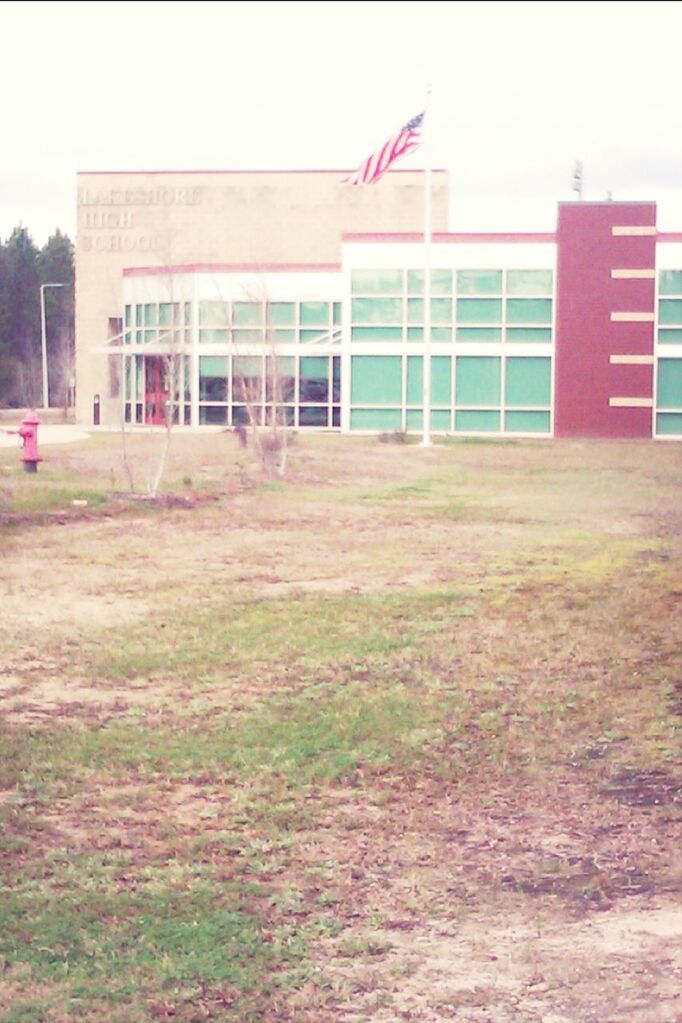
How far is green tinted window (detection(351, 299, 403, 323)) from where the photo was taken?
42.0 meters

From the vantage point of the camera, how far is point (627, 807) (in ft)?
20.9

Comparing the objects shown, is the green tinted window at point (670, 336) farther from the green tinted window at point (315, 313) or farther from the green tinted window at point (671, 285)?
the green tinted window at point (315, 313)

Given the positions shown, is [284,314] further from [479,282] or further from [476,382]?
[476,382]

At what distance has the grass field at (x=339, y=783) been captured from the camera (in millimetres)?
4578

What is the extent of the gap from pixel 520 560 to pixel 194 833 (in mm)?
8327

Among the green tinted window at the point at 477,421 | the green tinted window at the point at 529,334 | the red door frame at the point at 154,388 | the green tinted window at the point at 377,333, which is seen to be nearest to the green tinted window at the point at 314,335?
the green tinted window at the point at 377,333

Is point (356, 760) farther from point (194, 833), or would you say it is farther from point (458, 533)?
point (458, 533)

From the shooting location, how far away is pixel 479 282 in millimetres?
41719

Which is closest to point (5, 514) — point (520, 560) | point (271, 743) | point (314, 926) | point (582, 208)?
point (520, 560)

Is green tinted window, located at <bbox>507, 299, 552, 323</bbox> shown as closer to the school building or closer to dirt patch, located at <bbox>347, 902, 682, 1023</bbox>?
the school building

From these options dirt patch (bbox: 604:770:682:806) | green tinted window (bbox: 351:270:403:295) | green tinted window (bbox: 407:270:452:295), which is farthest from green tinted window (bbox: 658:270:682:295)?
dirt patch (bbox: 604:770:682:806)

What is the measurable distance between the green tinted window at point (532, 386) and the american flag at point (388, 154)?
12681mm

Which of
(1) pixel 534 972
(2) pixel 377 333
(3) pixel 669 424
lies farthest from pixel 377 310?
(1) pixel 534 972

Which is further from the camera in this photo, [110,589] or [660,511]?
[660,511]
